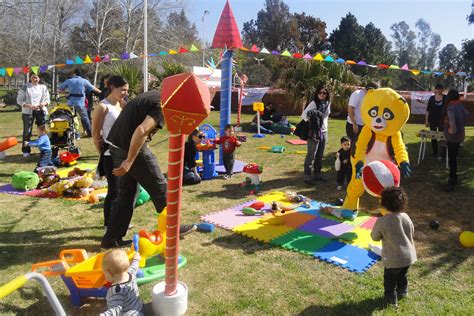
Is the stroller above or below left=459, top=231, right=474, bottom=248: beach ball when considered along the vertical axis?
above

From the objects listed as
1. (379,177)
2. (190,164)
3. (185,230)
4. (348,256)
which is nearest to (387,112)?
(379,177)

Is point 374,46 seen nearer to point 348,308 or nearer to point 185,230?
point 185,230

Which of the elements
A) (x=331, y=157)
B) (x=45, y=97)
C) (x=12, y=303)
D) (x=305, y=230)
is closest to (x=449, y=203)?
(x=305, y=230)

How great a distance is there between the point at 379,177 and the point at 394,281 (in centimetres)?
138

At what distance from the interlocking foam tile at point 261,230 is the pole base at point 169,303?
192cm

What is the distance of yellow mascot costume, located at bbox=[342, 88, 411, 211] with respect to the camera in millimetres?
5426

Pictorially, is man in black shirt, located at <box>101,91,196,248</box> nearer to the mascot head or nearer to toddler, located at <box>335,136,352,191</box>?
the mascot head

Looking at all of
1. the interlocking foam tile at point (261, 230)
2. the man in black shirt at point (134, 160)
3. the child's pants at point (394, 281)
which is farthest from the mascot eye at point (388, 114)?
the man in black shirt at point (134, 160)

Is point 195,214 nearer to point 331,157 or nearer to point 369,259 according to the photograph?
point 369,259

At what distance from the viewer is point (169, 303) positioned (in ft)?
10.4

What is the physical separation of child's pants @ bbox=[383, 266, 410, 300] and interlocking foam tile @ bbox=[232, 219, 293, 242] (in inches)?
66.4

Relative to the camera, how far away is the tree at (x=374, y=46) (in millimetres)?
45688

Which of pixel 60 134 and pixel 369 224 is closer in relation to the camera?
pixel 369 224

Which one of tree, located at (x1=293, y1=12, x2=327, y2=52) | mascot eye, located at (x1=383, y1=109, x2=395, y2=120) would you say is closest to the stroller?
mascot eye, located at (x1=383, y1=109, x2=395, y2=120)
